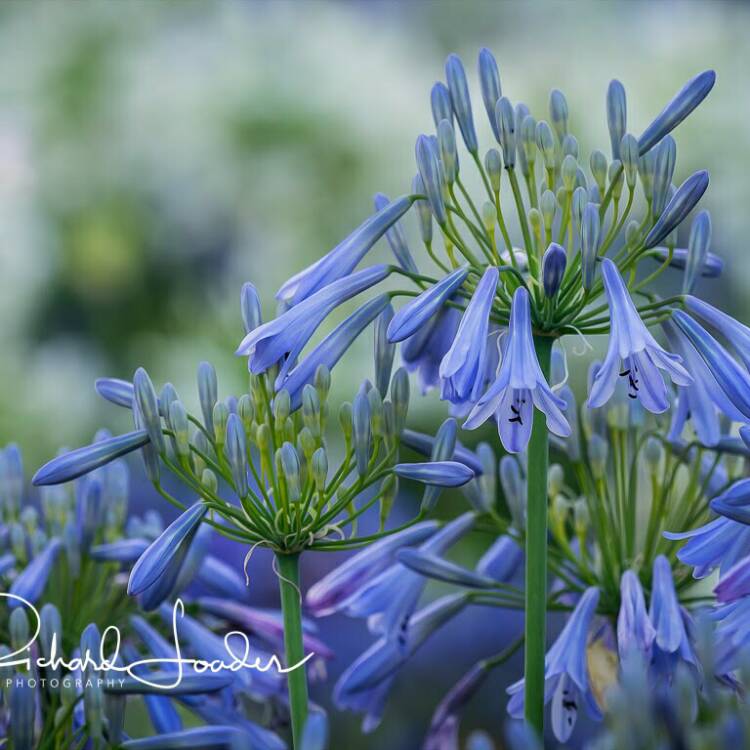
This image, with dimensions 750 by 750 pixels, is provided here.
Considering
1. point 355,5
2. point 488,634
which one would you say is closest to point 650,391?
point 488,634

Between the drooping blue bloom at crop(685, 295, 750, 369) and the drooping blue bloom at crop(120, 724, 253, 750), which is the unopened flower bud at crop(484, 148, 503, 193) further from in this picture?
the drooping blue bloom at crop(120, 724, 253, 750)

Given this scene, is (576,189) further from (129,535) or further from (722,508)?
(129,535)

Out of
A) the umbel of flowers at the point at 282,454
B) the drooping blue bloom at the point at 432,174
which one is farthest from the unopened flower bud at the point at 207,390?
the drooping blue bloom at the point at 432,174

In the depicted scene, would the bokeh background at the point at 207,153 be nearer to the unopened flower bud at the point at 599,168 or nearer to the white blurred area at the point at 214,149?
the white blurred area at the point at 214,149

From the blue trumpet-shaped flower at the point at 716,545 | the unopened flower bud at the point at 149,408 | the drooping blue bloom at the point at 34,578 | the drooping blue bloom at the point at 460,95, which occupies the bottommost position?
the blue trumpet-shaped flower at the point at 716,545

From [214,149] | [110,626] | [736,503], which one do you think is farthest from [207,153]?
[736,503]

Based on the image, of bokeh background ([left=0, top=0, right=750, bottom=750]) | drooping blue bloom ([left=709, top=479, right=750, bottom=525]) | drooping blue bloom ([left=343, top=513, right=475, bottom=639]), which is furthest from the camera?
bokeh background ([left=0, top=0, right=750, bottom=750])

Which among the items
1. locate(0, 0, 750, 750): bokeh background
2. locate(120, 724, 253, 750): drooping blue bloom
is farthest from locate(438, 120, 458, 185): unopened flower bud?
locate(0, 0, 750, 750): bokeh background
